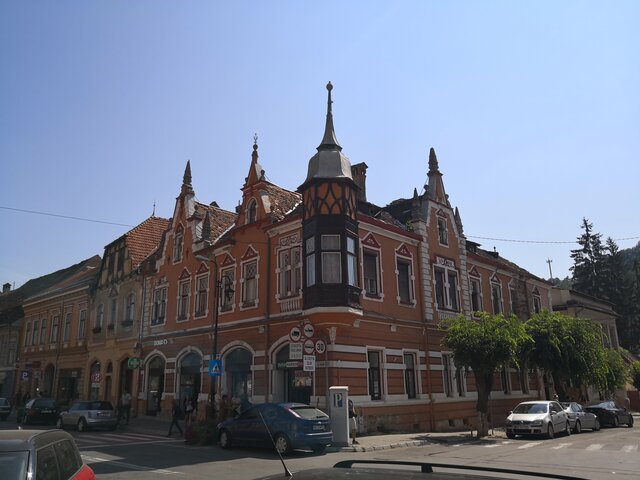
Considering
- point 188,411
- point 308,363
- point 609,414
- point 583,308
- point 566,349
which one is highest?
point 583,308

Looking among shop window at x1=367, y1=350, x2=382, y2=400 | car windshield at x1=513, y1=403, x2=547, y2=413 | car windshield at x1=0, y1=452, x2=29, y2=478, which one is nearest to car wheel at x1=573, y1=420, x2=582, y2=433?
car windshield at x1=513, y1=403, x2=547, y2=413

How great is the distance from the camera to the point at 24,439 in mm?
5113

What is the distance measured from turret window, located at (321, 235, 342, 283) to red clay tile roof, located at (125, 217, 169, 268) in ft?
59.4

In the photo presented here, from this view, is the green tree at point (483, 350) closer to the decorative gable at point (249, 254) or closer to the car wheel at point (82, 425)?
the decorative gable at point (249, 254)

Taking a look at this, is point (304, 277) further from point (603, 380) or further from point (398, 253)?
point (603, 380)

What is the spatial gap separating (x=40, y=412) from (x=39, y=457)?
28081 millimetres

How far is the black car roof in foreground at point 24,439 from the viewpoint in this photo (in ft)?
16.1

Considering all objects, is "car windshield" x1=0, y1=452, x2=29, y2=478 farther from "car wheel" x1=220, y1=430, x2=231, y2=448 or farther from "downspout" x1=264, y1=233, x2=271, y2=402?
"downspout" x1=264, y1=233, x2=271, y2=402

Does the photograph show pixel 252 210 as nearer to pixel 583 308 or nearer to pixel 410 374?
pixel 410 374

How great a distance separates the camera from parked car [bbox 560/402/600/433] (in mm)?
23500

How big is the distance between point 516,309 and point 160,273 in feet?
80.4

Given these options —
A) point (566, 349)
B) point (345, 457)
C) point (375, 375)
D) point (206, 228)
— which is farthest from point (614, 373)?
point (206, 228)

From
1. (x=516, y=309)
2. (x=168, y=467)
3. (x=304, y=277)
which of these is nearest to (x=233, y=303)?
(x=304, y=277)

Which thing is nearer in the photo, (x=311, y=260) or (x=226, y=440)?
(x=226, y=440)
